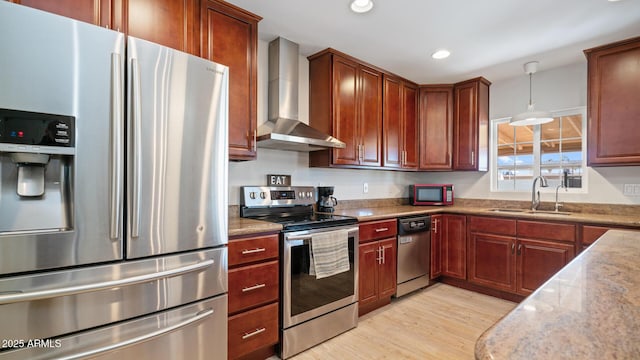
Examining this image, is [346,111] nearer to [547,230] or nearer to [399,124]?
[399,124]

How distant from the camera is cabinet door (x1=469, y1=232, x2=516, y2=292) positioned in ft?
9.93

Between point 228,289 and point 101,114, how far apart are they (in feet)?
3.65

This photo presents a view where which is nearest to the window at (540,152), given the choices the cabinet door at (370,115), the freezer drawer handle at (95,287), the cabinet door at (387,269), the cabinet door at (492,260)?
the cabinet door at (492,260)

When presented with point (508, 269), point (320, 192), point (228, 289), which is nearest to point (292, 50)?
point (320, 192)

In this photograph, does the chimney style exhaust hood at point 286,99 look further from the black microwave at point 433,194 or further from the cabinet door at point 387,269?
the black microwave at point 433,194

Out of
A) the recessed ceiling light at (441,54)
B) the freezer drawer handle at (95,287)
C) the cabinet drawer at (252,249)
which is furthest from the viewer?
the recessed ceiling light at (441,54)

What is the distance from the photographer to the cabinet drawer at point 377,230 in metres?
2.65

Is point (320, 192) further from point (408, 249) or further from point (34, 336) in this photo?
point (34, 336)

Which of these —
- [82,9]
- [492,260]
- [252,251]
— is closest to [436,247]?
[492,260]

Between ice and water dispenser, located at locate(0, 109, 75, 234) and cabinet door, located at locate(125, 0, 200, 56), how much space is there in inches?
31.1

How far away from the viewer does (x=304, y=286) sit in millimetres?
2158

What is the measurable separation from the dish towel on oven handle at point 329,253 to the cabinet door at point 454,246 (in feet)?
5.20

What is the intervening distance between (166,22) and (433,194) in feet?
10.9

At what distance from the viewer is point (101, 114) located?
128 centimetres
